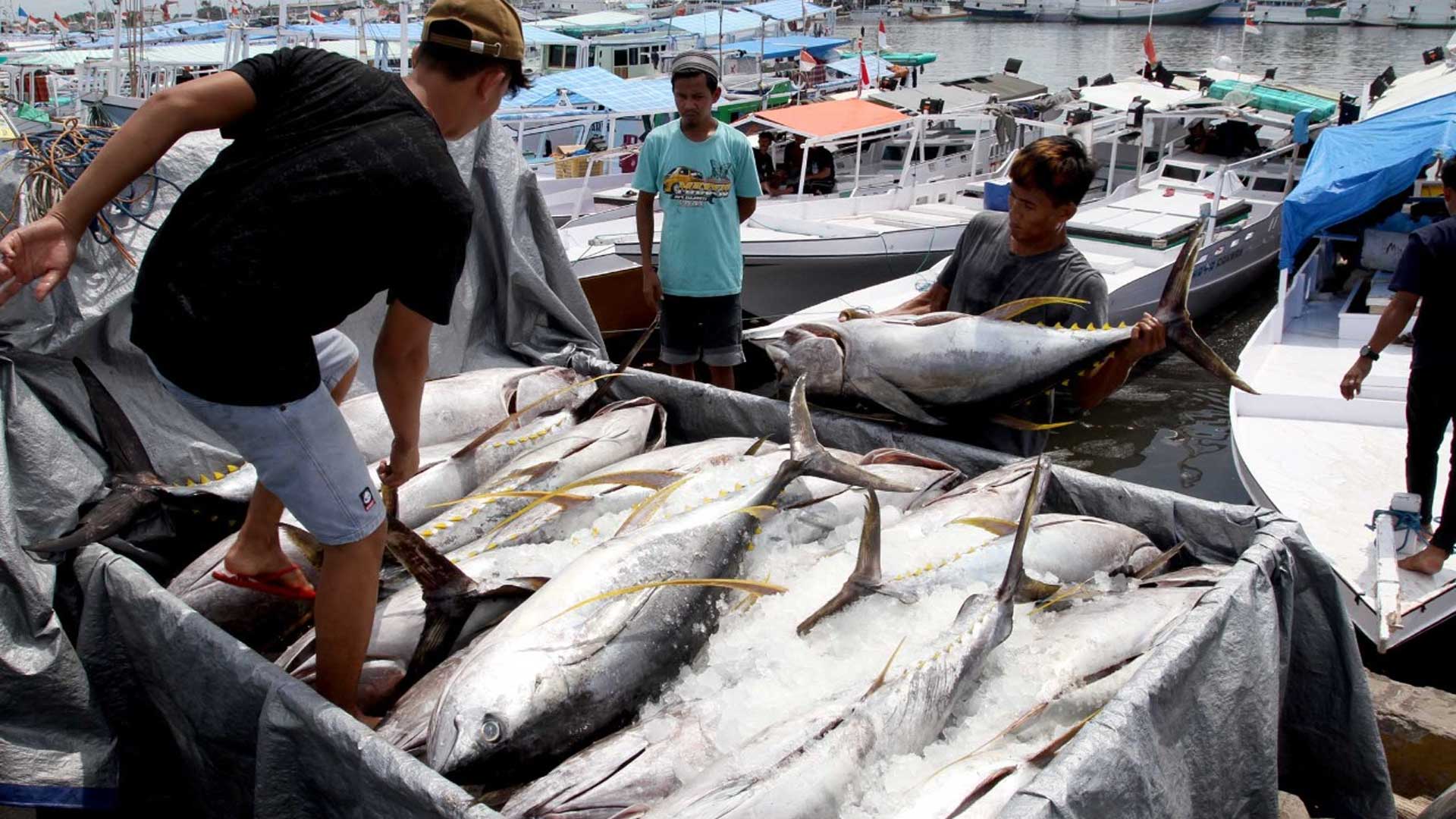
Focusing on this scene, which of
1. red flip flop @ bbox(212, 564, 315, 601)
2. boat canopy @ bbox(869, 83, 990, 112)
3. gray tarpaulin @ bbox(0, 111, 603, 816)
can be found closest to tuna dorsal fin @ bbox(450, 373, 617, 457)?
gray tarpaulin @ bbox(0, 111, 603, 816)

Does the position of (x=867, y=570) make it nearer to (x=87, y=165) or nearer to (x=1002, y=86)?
(x=87, y=165)

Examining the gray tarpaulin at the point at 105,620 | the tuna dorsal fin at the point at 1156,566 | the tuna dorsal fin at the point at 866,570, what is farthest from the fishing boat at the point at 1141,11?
the tuna dorsal fin at the point at 866,570

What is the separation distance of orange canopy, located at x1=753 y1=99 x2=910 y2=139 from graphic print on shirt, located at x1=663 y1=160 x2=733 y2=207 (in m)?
7.58

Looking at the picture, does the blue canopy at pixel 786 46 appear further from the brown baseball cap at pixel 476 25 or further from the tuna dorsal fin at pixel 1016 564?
the tuna dorsal fin at pixel 1016 564

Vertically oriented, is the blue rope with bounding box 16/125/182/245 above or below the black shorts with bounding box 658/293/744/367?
above

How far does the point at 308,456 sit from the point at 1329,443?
20.6 ft

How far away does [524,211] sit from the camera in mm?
4715

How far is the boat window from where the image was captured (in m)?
13.7

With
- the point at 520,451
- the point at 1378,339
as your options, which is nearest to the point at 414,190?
the point at 520,451

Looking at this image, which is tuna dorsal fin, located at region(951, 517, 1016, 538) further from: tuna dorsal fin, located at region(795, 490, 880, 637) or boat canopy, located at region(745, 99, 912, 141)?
boat canopy, located at region(745, 99, 912, 141)

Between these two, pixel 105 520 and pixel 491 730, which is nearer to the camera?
pixel 491 730

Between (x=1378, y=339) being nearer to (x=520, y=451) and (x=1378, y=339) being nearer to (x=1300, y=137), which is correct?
(x=520, y=451)

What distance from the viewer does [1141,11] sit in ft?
226

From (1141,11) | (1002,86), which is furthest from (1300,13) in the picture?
(1002,86)
